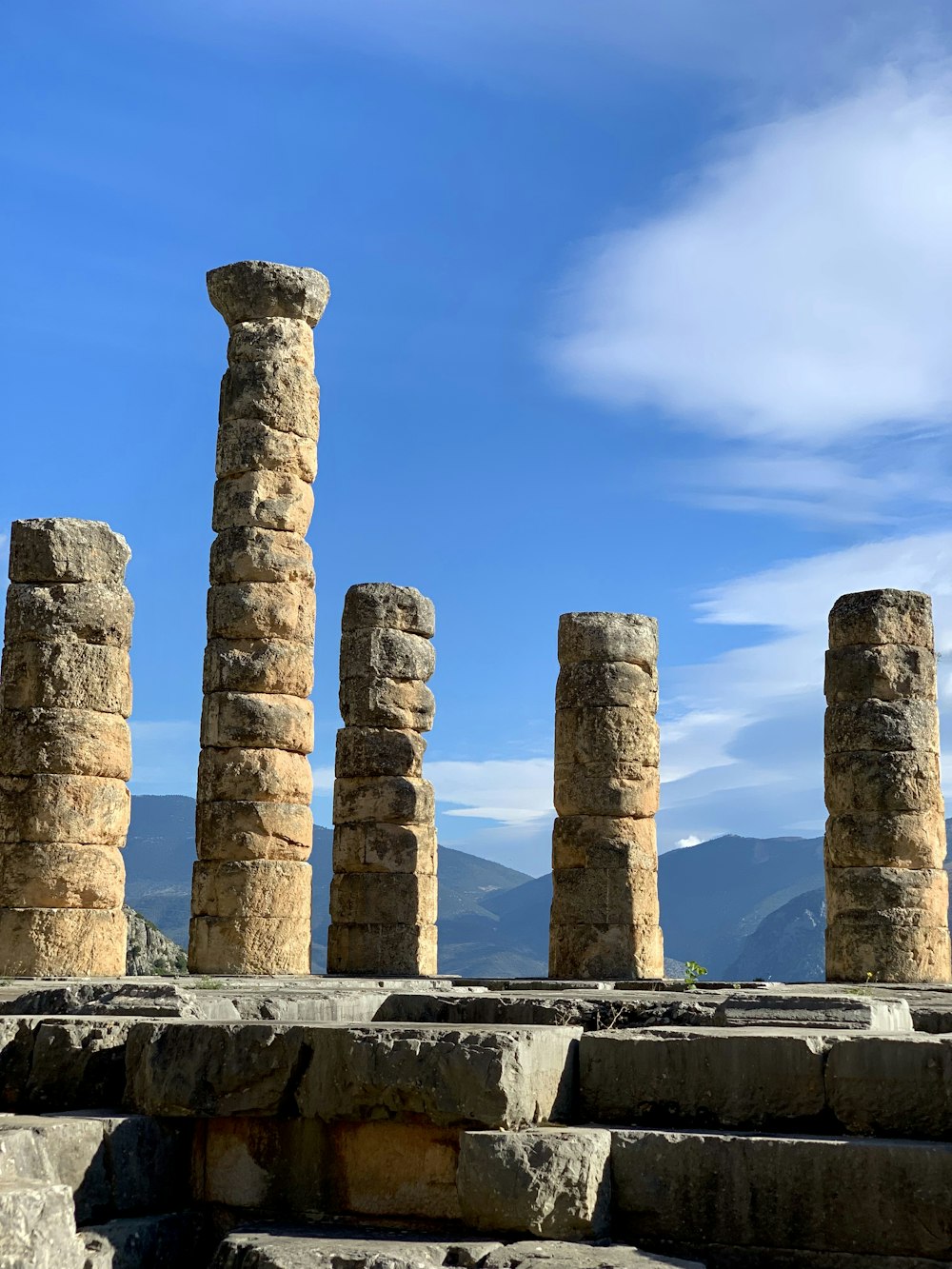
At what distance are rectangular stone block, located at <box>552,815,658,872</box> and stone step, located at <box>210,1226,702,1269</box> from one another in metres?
14.7

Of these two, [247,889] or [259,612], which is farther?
[259,612]

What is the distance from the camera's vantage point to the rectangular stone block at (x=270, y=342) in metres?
19.8

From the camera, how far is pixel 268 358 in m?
19.8

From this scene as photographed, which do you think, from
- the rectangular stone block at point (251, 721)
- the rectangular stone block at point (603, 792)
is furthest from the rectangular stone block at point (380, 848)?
the rectangular stone block at point (251, 721)

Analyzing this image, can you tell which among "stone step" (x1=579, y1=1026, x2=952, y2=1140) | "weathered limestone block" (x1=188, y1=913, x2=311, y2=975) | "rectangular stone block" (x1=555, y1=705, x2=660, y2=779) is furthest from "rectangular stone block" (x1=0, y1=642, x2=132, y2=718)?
"stone step" (x1=579, y1=1026, x2=952, y2=1140)

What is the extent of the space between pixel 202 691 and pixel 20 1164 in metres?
13.6

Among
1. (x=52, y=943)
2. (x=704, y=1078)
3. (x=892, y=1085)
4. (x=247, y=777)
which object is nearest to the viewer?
(x=892, y=1085)

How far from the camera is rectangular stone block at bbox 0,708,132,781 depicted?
16.8 m

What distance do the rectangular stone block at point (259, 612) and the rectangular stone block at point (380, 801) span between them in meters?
3.69

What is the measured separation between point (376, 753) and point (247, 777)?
4.10 metres

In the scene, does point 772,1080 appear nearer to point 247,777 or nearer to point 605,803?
point 247,777

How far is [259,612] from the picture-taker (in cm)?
1928

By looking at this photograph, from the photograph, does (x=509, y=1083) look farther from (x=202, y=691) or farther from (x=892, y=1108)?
(x=202, y=691)

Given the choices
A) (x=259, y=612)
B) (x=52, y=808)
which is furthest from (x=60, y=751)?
(x=259, y=612)
